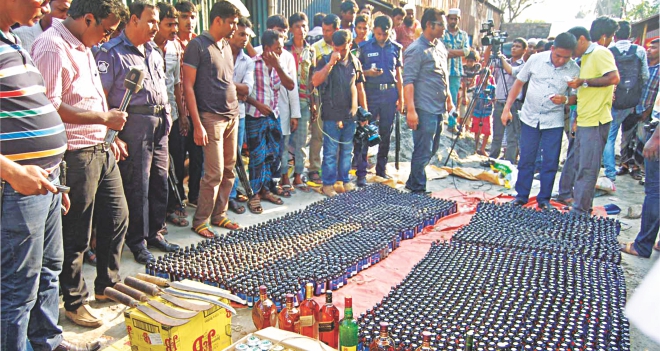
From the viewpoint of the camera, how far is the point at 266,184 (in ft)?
20.8

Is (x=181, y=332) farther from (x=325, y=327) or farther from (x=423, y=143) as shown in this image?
(x=423, y=143)

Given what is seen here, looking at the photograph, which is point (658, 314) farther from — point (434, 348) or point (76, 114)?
point (76, 114)

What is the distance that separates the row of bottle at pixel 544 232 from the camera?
4.48m

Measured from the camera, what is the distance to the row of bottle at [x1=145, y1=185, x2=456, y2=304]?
3750 mm

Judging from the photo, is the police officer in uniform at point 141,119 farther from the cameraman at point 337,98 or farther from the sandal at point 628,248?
the sandal at point 628,248

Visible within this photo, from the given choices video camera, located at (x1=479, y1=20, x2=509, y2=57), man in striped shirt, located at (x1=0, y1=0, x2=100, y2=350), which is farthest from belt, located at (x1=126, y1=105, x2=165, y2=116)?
video camera, located at (x1=479, y1=20, x2=509, y2=57)

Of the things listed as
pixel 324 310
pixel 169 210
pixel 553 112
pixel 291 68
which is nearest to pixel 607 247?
pixel 553 112

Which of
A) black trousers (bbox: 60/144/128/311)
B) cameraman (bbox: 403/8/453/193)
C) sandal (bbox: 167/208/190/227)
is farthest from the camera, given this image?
cameraman (bbox: 403/8/453/193)

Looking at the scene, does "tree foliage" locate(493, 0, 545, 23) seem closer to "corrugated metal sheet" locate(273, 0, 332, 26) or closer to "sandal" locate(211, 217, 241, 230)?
"corrugated metal sheet" locate(273, 0, 332, 26)

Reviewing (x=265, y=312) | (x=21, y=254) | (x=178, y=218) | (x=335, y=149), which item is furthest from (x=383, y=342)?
(x=335, y=149)

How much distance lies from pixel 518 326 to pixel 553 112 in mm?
3672

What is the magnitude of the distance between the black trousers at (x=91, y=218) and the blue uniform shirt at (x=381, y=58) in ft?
14.3

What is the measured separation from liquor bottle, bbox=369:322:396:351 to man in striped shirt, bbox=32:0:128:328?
1.97 m

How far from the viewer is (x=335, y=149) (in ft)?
21.3
